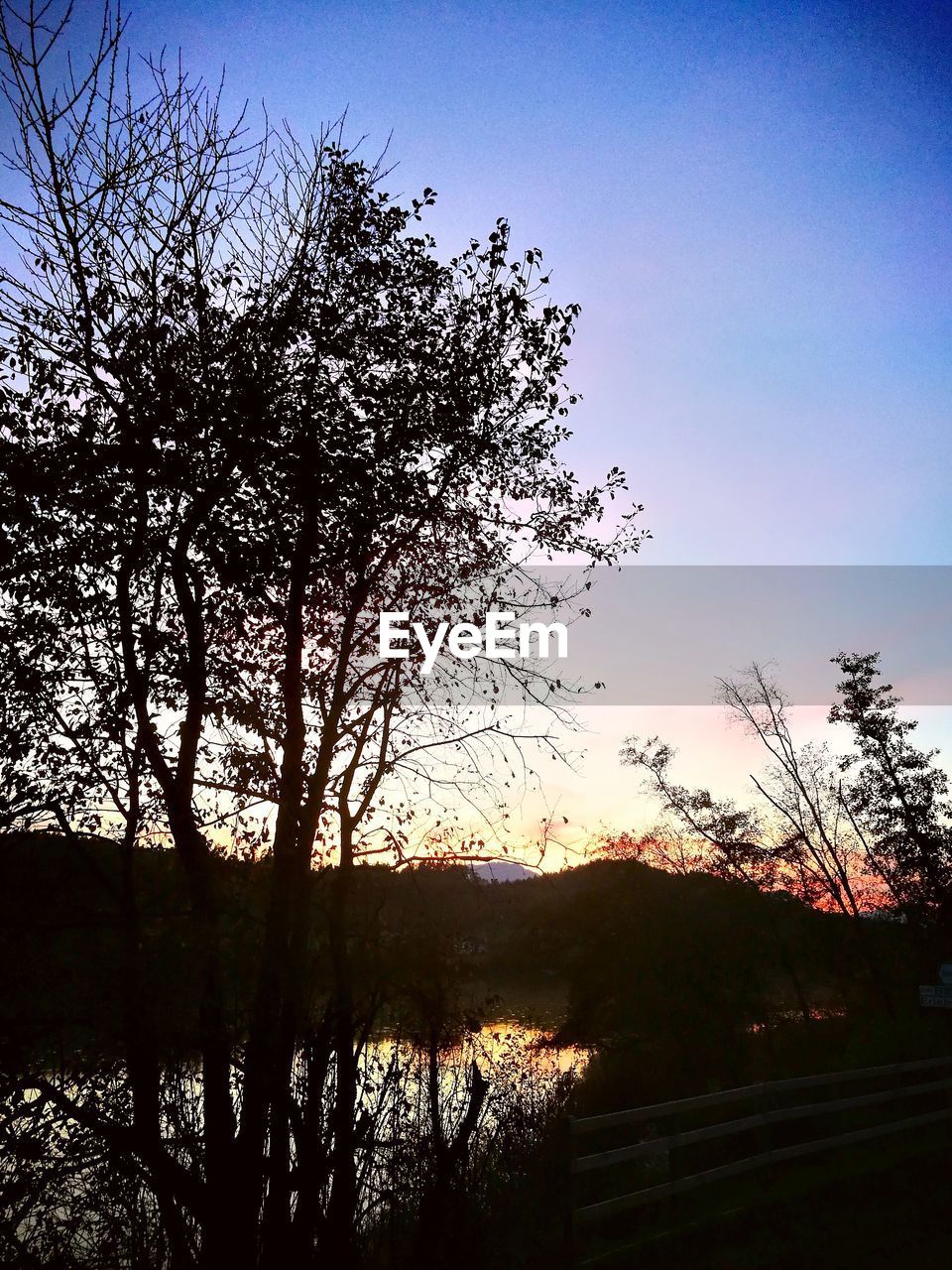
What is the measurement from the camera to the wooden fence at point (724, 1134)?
8.66 m

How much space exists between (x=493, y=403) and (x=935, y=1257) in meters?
10.4

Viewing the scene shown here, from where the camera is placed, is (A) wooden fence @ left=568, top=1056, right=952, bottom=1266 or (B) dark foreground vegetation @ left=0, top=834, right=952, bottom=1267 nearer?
(A) wooden fence @ left=568, top=1056, right=952, bottom=1266

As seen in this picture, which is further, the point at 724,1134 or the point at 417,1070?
the point at 417,1070

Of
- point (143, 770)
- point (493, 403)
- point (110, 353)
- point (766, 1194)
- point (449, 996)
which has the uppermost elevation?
point (493, 403)

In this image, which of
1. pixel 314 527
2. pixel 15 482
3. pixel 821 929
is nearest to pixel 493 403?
pixel 314 527

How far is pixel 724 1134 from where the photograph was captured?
34.0 feet

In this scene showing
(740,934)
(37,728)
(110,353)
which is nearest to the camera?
(37,728)

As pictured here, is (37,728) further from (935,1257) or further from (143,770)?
(935,1257)

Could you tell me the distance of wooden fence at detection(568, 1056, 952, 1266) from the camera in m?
8.66

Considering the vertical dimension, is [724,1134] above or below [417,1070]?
above

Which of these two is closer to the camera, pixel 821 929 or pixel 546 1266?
pixel 546 1266

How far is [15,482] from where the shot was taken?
811 centimetres

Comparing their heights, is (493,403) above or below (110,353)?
above

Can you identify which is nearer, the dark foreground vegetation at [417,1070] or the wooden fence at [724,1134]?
the wooden fence at [724,1134]
